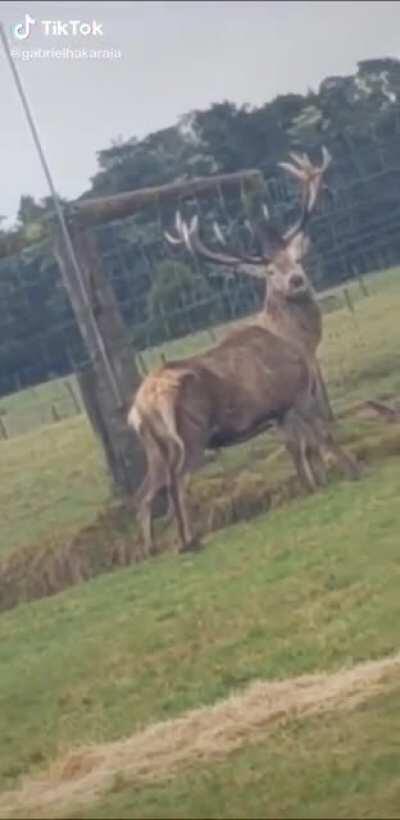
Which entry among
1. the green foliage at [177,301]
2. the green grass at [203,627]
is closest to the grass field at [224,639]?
the green grass at [203,627]

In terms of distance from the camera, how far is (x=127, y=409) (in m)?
20.9

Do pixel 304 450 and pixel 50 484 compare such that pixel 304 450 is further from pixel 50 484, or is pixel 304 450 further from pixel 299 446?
pixel 50 484

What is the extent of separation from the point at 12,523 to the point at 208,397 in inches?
106

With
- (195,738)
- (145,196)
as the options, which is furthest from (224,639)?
(145,196)

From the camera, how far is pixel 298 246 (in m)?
20.6

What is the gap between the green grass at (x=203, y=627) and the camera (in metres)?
12.2

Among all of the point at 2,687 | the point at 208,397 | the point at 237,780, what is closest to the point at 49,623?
the point at 2,687

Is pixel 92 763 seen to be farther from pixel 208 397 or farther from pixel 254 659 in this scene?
pixel 208 397

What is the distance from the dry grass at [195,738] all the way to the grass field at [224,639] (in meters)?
0.03

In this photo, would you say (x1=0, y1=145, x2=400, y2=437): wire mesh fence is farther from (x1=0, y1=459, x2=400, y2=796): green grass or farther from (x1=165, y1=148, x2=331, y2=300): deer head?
(x1=0, y1=459, x2=400, y2=796): green grass

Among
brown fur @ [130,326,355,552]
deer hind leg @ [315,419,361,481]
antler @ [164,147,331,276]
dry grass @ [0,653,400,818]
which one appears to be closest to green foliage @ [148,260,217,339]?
antler @ [164,147,331,276]

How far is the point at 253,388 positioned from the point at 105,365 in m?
1.49

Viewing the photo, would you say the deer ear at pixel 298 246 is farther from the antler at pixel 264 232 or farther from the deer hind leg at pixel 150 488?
the deer hind leg at pixel 150 488

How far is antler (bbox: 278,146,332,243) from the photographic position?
68.2 feet
